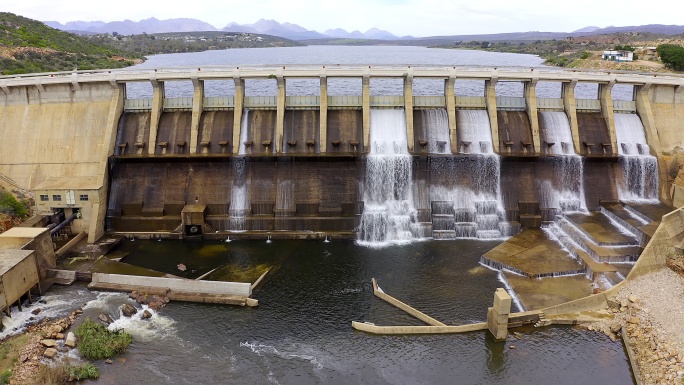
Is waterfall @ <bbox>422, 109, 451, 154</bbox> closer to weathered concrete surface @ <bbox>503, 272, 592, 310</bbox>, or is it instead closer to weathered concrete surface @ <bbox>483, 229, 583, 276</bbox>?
weathered concrete surface @ <bbox>483, 229, 583, 276</bbox>

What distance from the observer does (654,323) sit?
27781mm

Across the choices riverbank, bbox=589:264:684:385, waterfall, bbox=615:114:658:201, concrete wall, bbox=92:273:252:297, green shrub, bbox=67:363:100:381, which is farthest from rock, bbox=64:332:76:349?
waterfall, bbox=615:114:658:201

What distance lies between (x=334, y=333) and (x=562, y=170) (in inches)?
1069

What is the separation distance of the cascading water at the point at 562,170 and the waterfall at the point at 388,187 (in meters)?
11.9

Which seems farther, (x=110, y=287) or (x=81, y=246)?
(x=81, y=246)

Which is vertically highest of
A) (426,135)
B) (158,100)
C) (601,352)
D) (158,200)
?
(158,100)

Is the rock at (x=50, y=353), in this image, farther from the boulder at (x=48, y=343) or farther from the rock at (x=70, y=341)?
the rock at (x=70, y=341)

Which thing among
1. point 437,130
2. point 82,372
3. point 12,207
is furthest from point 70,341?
point 437,130

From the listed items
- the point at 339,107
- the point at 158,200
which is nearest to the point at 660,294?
the point at 339,107

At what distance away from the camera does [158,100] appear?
45062 mm

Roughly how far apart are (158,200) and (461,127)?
27.5 metres

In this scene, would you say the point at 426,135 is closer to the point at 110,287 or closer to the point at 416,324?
the point at 416,324

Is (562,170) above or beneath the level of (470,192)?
above

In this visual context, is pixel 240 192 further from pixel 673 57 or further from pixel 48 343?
pixel 673 57
